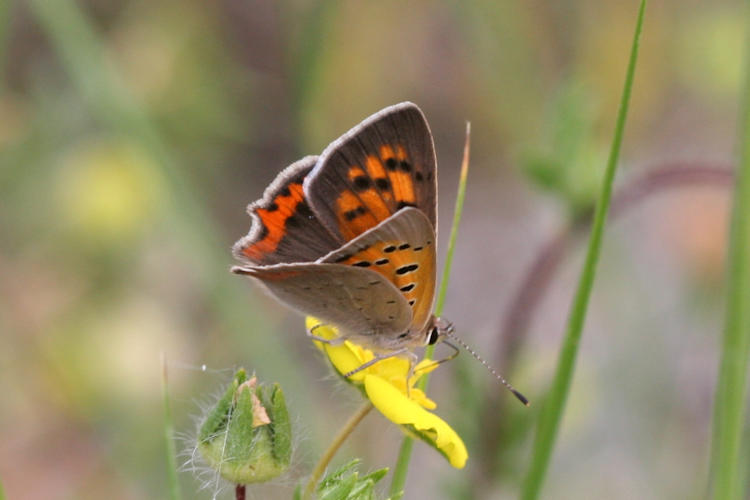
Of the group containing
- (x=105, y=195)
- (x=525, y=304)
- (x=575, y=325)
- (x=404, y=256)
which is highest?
(x=105, y=195)

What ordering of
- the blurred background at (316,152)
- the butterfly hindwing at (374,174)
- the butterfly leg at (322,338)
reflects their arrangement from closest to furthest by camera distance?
1. the butterfly hindwing at (374,174)
2. the butterfly leg at (322,338)
3. the blurred background at (316,152)

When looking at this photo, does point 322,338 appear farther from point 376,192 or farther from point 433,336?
point 376,192

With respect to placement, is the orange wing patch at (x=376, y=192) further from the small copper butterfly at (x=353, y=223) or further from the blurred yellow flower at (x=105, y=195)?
the blurred yellow flower at (x=105, y=195)

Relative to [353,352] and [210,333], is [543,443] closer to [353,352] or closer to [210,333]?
[353,352]

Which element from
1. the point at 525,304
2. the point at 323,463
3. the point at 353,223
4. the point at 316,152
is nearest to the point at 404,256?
the point at 353,223

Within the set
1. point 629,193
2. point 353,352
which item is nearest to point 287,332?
point 629,193

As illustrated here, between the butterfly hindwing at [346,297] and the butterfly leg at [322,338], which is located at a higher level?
the butterfly hindwing at [346,297]

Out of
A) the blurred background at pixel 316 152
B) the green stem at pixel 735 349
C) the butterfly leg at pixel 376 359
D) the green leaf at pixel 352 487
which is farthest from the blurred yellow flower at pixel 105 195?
the green stem at pixel 735 349

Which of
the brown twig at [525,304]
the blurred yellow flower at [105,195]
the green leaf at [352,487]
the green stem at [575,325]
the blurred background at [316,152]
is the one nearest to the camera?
the green leaf at [352,487]
